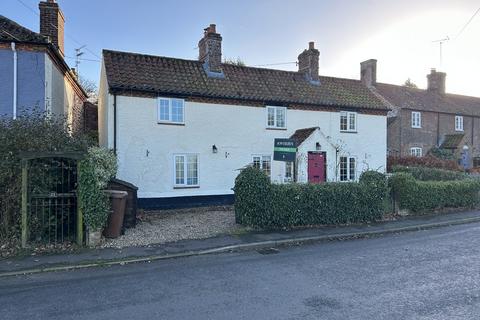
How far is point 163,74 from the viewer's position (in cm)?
1702

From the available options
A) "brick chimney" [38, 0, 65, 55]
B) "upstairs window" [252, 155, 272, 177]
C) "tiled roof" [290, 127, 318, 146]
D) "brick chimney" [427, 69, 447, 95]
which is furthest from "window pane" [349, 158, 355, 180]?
"brick chimney" [427, 69, 447, 95]

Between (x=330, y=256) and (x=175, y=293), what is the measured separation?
4.24 m

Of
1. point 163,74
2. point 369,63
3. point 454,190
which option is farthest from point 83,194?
point 369,63

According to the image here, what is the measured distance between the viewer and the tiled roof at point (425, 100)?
32219mm

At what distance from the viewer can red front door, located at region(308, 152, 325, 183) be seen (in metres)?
18.9

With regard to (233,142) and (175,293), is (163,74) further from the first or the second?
(175,293)

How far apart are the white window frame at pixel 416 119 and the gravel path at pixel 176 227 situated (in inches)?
898

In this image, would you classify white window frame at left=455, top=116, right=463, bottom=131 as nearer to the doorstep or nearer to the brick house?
the brick house

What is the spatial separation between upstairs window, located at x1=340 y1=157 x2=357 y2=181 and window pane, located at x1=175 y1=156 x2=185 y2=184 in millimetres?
9190

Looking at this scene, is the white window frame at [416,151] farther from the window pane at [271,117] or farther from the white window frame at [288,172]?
the window pane at [271,117]

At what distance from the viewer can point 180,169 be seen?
54.3 feet

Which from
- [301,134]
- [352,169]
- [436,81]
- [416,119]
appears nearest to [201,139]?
[301,134]

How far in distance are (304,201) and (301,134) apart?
7.22m

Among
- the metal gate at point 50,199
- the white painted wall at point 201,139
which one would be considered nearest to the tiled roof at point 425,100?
the white painted wall at point 201,139
